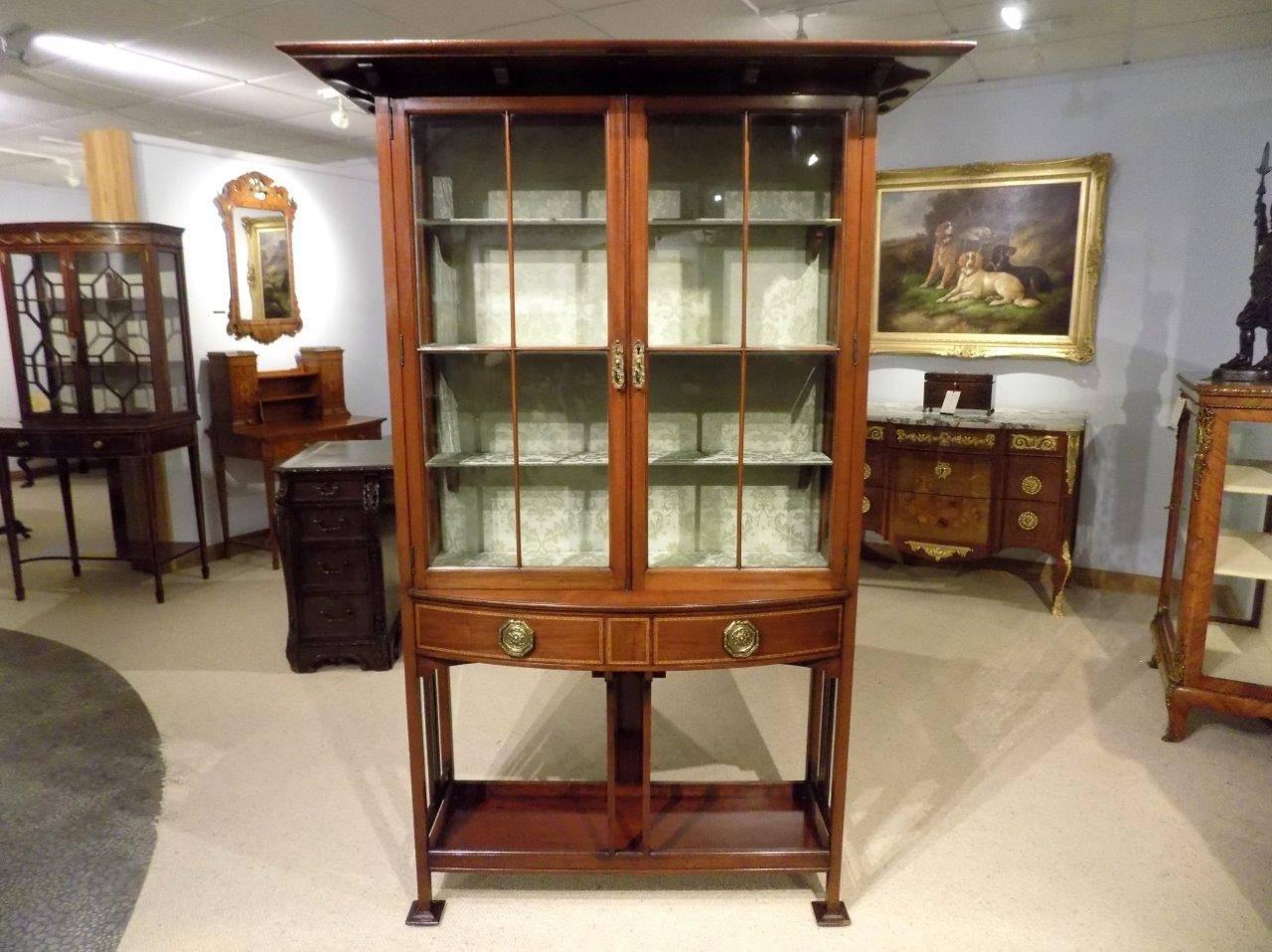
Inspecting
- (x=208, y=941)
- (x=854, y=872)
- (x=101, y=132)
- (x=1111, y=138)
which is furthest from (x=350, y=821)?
(x=1111, y=138)

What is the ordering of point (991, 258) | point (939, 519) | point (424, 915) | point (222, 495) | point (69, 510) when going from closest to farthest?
1. point (424, 915)
2. point (939, 519)
3. point (991, 258)
4. point (69, 510)
5. point (222, 495)

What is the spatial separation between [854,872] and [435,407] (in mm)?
1682

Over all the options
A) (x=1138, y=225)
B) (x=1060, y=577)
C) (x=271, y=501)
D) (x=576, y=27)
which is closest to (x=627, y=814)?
(x=1060, y=577)

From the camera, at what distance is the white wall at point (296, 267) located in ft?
16.1

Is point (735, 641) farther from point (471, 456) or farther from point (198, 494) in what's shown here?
point (198, 494)

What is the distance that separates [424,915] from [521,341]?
57.2 inches

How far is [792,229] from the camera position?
2.01 meters

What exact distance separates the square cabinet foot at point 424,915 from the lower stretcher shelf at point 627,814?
0.37 ft

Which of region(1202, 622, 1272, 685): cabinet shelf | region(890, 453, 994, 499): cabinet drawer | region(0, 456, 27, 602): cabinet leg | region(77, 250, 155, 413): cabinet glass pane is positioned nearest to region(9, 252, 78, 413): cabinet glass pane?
region(77, 250, 155, 413): cabinet glass pane

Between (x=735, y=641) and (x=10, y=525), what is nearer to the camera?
(x=735, y=641)

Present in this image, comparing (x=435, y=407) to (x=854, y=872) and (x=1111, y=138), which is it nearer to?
(x=854, y=872)

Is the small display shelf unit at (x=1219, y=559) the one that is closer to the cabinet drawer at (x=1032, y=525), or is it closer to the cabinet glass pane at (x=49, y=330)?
the cabinet drawer at (x=1032, y=525)

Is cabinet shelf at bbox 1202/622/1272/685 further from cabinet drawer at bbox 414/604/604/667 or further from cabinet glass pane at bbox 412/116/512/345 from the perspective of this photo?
cabinet glass pane at bbox 412/116/512/345

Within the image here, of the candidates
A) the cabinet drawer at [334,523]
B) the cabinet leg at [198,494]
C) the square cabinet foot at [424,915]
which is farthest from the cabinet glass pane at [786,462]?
the cabinet leg at [198,494]
